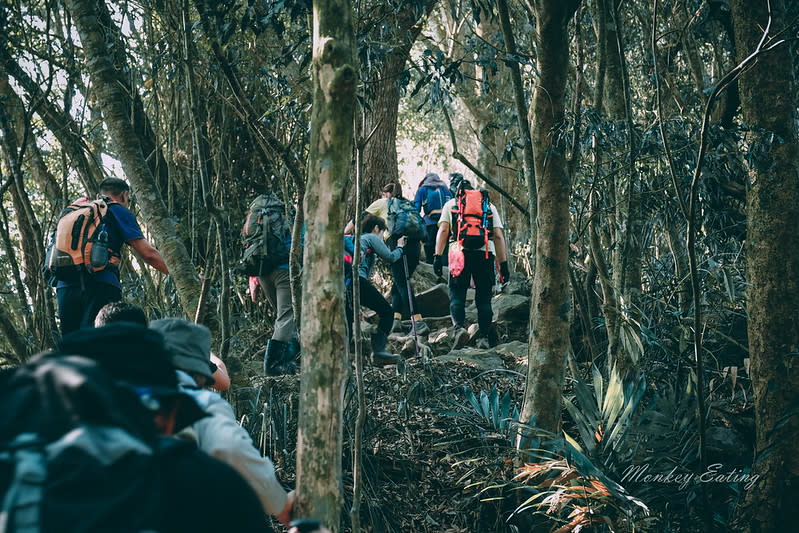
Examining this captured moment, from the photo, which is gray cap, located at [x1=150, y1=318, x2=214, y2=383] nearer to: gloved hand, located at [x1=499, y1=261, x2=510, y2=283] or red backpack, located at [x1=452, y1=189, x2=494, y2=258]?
red backpack, located at [x1=452, y1=189, x2=494, y2=258]

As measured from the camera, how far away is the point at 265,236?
7.56m

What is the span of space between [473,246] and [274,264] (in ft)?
8.20

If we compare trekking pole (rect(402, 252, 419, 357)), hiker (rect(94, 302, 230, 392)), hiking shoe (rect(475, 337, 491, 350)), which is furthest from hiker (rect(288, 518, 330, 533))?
hiking shoe (rect(475, 337, 491, 350))

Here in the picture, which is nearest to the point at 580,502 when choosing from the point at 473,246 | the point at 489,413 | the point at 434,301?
the point at 489,413

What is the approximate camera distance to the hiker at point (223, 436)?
103 inches

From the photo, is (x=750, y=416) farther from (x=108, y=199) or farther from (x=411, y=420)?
(x=108, y=199)

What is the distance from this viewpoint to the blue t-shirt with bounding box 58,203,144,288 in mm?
5934

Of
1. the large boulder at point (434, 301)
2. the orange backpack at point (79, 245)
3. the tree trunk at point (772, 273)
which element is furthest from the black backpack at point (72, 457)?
the large boulder at point (434, 301)

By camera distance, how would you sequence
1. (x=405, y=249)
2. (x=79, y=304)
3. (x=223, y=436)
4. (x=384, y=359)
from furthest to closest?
1. (x=405, y=249)
2. (x=384, y=359)
3. (x=79, y=304)
4. (x=223, y=436)

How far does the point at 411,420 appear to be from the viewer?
7.07m

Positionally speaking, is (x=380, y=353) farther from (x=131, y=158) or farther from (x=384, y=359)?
(x=131, y=158)

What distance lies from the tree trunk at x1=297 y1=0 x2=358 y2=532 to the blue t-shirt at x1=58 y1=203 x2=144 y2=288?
10.3 feet

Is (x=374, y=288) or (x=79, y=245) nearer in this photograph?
(x=79, y=245)

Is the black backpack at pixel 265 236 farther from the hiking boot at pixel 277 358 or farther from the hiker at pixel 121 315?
the hiker at pixel 121 315
